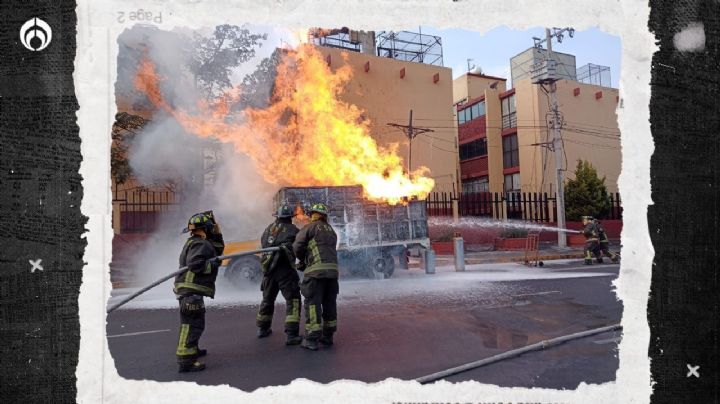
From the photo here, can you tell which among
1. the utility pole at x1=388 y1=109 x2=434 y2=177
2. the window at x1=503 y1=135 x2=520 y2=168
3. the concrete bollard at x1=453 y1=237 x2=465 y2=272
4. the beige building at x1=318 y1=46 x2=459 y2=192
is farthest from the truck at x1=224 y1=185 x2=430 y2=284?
the utility pole at x1=388 y1=109 x2=434 y2=177

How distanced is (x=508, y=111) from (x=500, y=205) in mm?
4087

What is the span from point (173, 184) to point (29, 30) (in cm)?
548

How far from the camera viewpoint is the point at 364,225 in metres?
9.94

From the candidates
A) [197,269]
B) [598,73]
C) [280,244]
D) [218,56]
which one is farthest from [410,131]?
[197,269]

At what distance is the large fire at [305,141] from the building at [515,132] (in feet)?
14.2

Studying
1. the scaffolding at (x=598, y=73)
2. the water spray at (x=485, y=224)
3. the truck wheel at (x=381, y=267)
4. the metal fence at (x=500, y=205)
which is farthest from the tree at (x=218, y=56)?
the water spray at (x=485, y=224)

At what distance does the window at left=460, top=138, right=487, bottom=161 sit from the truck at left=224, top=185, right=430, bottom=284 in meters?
5.92

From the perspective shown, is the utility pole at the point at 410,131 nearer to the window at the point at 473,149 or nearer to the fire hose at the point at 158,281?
the window at the point at 473,149

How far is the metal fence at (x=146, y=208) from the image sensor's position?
7334mm

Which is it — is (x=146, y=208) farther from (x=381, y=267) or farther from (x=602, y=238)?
(x=602, y=238)

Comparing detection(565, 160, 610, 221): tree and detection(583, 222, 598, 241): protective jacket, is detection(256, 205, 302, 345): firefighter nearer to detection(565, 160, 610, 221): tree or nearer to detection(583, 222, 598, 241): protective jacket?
A: detection(565, 160, 610, 221): tree

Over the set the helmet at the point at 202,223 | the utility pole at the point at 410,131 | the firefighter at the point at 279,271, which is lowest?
the firefighter at the point at 279,271

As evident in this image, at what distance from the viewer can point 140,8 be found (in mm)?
3098

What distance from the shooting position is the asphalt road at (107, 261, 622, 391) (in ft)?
12.4
